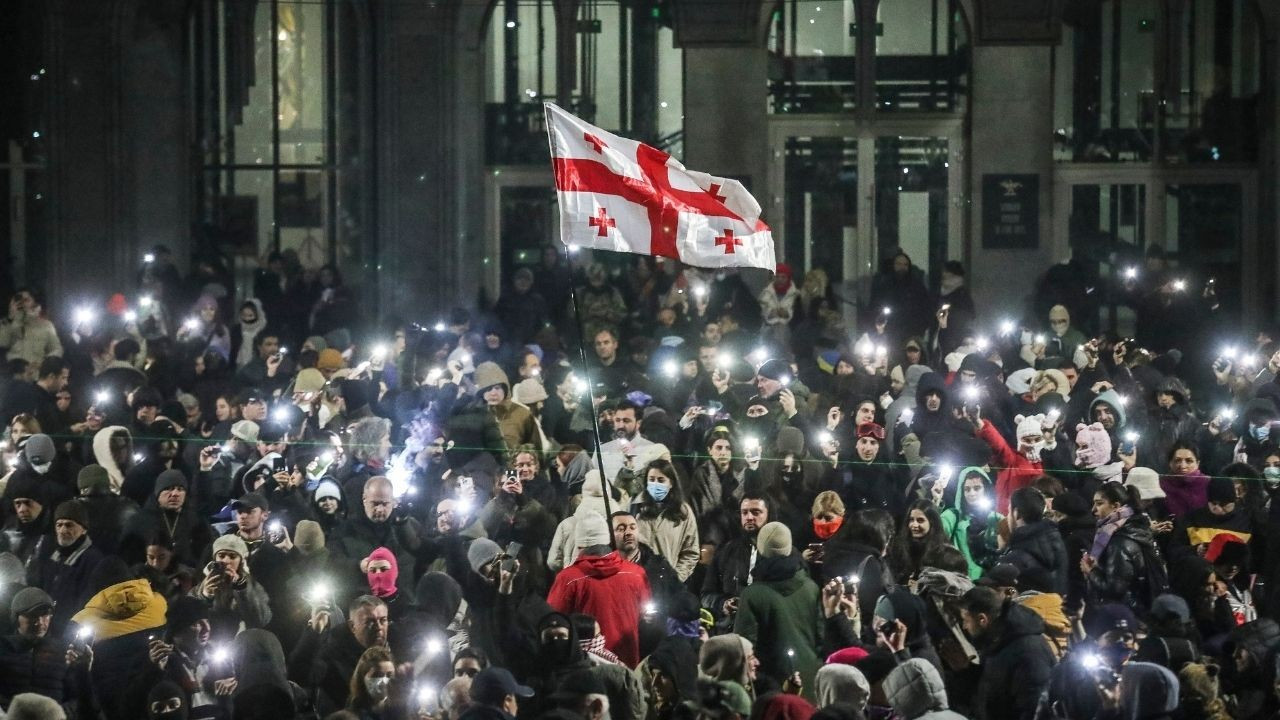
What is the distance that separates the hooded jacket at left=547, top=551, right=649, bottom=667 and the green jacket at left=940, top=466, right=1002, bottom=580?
2127 millimetres

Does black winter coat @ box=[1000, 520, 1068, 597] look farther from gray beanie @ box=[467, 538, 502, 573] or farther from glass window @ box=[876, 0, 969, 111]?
glass window @ box=[876, 0, 969, 111]

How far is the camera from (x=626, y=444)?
14.6 m

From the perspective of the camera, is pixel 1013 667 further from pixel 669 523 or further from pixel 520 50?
pixel 520 50

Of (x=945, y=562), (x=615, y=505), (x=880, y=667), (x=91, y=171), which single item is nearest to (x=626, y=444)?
Result: (x=615, y=505)

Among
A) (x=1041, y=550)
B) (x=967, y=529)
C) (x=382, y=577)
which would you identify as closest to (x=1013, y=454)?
(x=967, y=529)

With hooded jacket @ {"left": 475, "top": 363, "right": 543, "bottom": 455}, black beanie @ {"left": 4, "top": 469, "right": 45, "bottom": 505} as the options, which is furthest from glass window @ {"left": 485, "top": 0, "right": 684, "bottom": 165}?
black beanie @ {"left": 4, "top": 469, "right": 45, "bottom": 505}

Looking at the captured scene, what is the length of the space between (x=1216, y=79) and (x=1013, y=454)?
33.0 feet

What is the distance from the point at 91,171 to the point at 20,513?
36.8 feet

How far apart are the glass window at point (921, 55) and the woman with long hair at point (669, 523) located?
11.2m

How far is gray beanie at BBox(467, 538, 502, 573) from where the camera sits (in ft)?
39.2

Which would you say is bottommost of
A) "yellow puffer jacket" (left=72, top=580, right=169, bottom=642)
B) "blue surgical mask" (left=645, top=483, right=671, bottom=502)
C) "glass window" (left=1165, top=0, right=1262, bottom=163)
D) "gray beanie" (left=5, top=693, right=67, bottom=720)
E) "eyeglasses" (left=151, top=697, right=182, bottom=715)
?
"eyeglasses" (left=151, top=697, right=182, bottom=715)

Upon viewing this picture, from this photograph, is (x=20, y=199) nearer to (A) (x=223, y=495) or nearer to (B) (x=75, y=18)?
(B) (x=75, y=18)

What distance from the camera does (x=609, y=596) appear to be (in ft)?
36.9

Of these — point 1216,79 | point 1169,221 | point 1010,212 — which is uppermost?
point 1216,79
